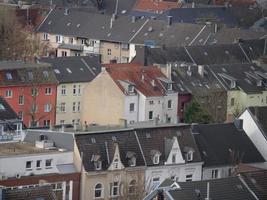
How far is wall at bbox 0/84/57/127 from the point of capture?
9075cm

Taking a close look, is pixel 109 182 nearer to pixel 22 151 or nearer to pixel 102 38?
pixel 22 151

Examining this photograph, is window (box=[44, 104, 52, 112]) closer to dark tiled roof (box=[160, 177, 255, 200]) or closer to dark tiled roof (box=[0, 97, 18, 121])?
dark tiled roof (box=[0, 97, 18, 121])

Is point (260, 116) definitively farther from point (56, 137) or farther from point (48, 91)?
point (48, 91)

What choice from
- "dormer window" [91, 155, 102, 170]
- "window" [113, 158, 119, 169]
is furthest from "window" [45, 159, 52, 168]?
"window" [113, 158, 119, 169]

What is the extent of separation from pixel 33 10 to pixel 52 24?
3.11 m

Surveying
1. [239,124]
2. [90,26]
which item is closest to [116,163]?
[239,124]

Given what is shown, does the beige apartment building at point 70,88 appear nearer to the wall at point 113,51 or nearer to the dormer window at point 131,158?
the wall at point 113,51

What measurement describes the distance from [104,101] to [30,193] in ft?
97.0

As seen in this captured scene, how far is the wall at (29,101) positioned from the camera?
3573 inches

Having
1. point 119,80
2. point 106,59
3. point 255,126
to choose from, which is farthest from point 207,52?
point 255,126

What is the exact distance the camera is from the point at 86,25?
398 ft

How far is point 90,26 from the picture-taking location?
121062 mm

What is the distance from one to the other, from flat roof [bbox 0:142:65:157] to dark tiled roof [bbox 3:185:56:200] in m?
9.27

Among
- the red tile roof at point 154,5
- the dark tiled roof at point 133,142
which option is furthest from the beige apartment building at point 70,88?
the red tile roof at point 154,5
